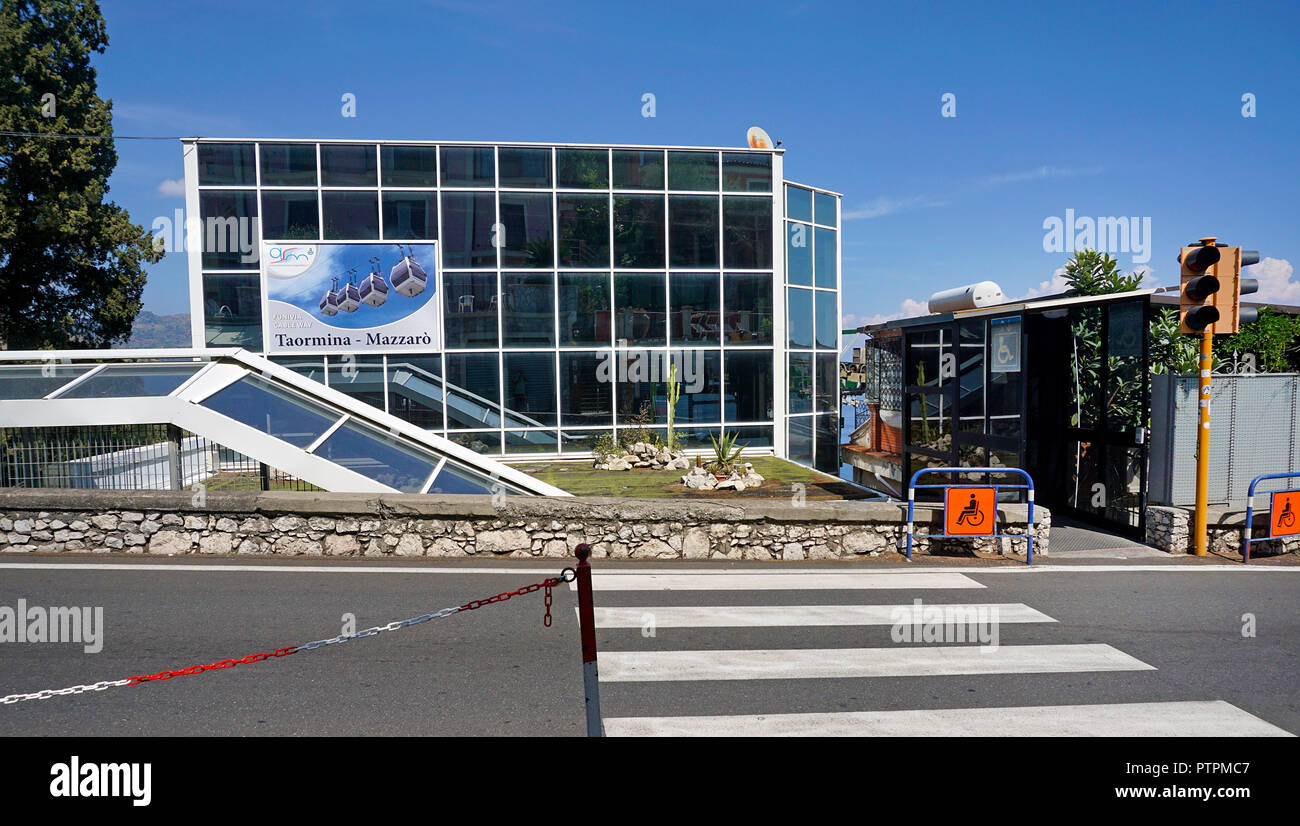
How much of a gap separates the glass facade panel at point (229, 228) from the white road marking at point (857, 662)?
17.3m

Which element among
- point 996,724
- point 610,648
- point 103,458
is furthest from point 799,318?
point 996,724

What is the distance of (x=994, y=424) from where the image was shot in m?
12.0

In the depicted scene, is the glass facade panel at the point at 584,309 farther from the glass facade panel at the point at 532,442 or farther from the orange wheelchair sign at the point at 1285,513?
the orange wheelchair sign at the point at 1285,513

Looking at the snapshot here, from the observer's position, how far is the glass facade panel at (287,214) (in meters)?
19.3

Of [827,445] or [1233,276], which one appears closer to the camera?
[1233,276]

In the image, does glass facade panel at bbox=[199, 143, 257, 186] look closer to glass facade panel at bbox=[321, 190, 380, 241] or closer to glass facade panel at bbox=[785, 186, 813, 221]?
glass facade panel at bbox=[321, 190, 380, 241]

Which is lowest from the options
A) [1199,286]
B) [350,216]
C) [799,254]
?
[1199,286]

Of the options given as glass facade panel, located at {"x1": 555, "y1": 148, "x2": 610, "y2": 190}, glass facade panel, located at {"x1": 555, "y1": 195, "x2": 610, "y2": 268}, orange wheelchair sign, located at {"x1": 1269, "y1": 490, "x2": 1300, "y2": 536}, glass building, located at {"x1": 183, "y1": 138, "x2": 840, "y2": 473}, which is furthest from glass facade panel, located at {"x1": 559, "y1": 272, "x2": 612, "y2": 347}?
orange wheelchair sign, located at {"x1": 1269, "y1": 490, "x2": 1300, "y2": 536}

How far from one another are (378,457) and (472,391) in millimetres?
9875

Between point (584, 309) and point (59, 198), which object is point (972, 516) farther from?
point (59, 198)

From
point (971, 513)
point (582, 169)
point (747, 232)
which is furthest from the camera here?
point (747, 232)

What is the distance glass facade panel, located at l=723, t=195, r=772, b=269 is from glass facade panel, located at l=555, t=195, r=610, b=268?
3.18 m

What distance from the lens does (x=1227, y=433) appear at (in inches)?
390
